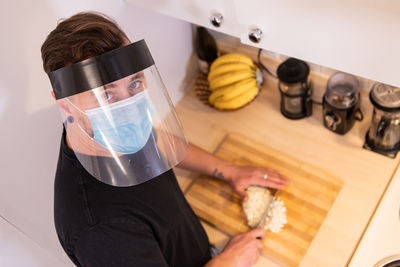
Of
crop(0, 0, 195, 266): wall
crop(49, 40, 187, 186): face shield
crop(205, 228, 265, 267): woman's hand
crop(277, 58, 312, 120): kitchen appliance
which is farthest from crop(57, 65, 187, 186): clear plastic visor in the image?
crop(277, 58, 312, 120): kitchen appliance

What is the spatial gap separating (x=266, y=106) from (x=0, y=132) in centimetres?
90

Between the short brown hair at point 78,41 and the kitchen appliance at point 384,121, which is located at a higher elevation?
the short brown hair at point 78,41

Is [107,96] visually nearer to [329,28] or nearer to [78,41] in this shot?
[78,41]

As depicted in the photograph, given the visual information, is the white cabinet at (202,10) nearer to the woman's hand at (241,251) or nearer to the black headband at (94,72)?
the black headband at (94,72)

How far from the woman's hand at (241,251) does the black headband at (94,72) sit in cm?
60

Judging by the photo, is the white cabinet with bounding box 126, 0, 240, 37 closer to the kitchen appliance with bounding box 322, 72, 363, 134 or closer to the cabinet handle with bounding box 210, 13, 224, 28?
the cabinet handle with bounding box 210, 13, 224, 28

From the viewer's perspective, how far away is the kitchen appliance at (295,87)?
55.3 inches

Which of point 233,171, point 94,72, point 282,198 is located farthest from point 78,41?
point 282,198

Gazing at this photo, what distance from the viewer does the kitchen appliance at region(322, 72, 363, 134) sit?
4.49 feet

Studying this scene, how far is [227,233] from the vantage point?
1325 millimetres

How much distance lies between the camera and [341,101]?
4.53ft

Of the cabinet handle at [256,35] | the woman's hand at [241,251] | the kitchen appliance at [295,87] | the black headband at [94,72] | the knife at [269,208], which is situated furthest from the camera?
the kitchen appliance at [295,87]

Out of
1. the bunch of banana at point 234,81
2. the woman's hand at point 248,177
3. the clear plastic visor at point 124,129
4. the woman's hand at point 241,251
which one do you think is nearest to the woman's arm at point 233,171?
the woman's hand at point 248,177

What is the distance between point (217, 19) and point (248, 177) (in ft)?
1.64
